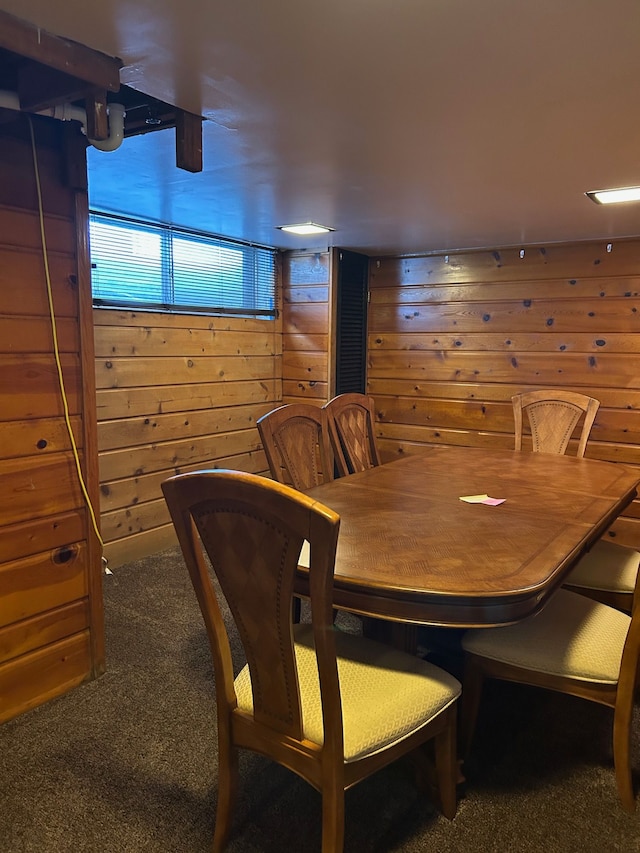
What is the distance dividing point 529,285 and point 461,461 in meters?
1.65

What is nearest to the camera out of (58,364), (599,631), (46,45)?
(46,45)

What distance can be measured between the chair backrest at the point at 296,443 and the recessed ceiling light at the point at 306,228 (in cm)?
133

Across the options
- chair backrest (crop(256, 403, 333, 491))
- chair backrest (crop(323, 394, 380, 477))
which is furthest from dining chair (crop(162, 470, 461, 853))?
chair backrest (crop(323, 394, 380, 477))

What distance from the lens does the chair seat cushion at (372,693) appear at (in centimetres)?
131

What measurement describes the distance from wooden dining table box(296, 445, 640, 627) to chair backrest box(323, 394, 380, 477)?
186 mm

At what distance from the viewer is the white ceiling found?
1.20 meters

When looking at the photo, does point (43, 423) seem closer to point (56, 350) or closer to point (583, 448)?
point (56, 350)

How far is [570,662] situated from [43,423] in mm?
1765

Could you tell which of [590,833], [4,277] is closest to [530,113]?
[4,277]

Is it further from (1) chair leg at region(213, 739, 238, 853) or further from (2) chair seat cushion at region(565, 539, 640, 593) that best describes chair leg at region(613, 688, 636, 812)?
(1) chair leg at region(213, 739, 238, 853)

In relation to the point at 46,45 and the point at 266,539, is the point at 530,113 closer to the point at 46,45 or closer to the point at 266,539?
the point at 46,45

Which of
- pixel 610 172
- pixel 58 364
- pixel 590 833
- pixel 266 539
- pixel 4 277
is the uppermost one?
pixel 610 172

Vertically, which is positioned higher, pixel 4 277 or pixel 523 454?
pixel 4 277

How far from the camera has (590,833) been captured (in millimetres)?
1555
